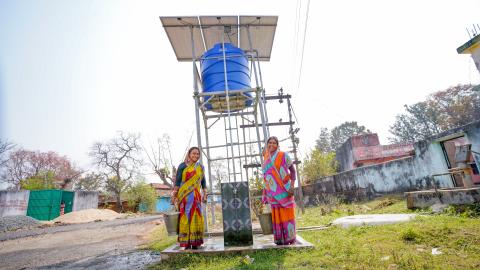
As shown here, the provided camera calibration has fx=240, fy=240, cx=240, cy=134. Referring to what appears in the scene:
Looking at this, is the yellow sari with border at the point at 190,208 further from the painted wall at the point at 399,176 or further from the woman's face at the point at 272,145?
the painted wall at the point at 399,176

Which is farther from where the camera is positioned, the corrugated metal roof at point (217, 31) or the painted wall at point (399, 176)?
the painted wall at point (399, 176)

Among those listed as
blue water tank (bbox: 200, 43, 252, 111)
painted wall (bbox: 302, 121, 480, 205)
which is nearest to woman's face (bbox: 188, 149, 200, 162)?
blue water tank (bbox: 200, 43, 252, 111)

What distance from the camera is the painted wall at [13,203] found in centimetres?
2073

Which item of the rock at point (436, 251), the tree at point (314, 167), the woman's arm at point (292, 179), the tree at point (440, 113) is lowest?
the rock at point (436, 251)

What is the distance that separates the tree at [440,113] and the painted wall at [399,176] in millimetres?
11563

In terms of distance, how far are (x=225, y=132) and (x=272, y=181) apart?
3.28m

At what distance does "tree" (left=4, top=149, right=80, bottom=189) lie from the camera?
28844mm

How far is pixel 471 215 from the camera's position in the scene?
18.9ft

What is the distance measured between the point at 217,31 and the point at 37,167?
3488 cm

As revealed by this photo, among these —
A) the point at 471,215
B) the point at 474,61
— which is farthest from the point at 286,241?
the point at 474,61

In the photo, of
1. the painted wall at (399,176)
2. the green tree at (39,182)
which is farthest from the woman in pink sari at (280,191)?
the green tree at (39,182)

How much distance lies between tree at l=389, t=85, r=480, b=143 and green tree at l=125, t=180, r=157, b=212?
31.4 metres

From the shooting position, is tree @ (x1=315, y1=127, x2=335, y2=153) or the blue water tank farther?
tree @ (x1=315, y1=127, x2=335, y2=153)

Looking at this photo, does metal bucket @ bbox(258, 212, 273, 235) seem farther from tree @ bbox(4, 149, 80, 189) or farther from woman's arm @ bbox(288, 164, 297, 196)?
tree @ bbox(4, 149, 80, 189)
